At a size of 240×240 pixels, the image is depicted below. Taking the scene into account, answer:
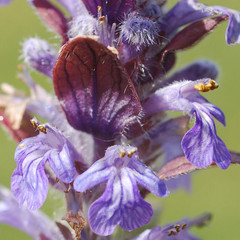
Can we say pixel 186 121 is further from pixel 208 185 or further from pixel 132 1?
pixel 208 185

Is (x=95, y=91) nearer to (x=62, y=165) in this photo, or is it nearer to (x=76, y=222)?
(x=62, y=165)

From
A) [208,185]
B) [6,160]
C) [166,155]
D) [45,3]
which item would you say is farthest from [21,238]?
[45,3]

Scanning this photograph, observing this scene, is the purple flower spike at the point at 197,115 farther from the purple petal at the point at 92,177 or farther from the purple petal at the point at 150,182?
the purple petal at the point at 92,177

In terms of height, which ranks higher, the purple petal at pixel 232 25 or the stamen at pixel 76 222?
the purple petal at pixel 232 25

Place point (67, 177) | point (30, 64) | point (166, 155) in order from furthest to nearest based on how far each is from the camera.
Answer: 1. point (166, 155)
2. point (30, 64)
3. point (67, 177)

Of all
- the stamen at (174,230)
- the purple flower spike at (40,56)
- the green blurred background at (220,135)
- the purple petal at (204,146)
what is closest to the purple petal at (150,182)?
A: the purple petal at (204,146)
